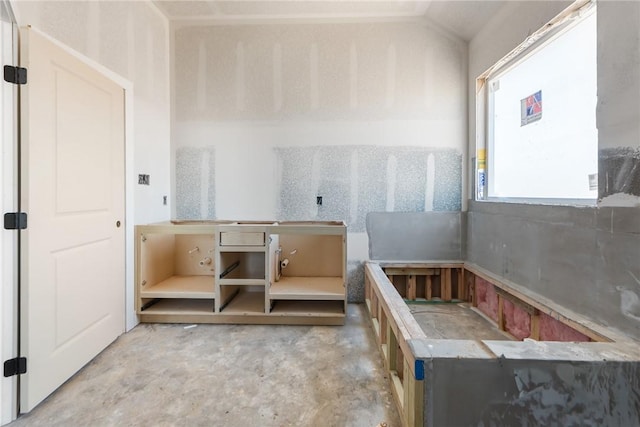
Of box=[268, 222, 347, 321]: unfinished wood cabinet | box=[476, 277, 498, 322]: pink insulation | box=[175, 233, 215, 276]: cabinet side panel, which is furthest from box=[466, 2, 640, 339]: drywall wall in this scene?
box=[175, 233, 215, 276]: cabinet side panel

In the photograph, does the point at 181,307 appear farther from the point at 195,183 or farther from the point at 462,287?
the point at 462,287

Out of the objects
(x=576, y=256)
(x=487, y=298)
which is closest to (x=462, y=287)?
(x=487, y=298)

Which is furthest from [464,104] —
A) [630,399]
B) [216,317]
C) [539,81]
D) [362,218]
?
[216,317]

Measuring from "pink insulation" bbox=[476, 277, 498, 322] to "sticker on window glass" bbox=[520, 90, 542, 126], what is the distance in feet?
4.78

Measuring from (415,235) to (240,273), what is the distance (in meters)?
1.90

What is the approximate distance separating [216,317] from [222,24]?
117 inches

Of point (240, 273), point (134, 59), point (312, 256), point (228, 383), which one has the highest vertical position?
point (134, 59)

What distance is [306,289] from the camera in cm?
265

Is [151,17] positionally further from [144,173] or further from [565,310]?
[565,310]

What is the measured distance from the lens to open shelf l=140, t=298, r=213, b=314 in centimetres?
261

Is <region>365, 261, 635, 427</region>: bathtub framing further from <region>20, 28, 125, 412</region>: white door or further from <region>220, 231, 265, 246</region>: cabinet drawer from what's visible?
<region>20, 28, 125, 412</region>: white door

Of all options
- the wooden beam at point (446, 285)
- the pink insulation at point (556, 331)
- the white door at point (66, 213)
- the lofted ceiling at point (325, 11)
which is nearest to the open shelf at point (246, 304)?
the white door at point (66, 213)

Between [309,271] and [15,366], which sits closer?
[15,366]

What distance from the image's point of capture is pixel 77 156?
188 centimetres
